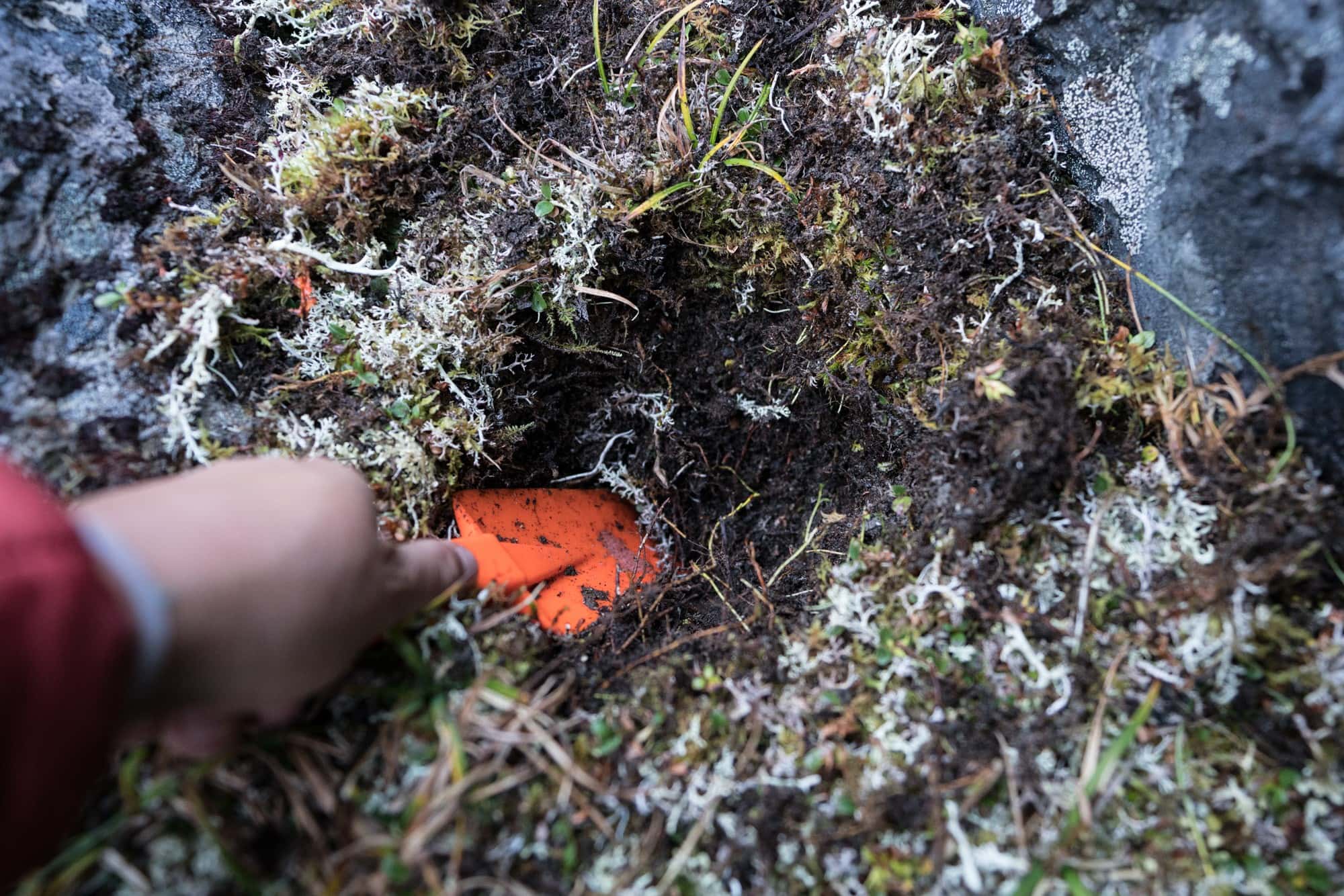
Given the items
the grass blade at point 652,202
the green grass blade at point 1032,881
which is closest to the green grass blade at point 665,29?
the grass blade at point 652,202

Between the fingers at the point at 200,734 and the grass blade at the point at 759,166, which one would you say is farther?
the grass blade at the point at 759,166

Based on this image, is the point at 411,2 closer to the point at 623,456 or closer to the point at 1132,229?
the point at 623,456

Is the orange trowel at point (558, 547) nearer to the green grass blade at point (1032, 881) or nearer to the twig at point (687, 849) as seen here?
the twig at point (687, 849)

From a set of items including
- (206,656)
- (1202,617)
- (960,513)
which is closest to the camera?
(206,656)

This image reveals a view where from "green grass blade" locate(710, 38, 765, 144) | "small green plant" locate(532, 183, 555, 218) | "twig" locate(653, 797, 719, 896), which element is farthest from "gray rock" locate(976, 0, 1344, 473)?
"twig" locate(653, 797, 719, 896)

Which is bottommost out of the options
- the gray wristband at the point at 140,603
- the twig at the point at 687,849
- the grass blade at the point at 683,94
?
the twig at the point at 687,849

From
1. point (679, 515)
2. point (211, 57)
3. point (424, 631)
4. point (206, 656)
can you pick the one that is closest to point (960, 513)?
point (679, 515)
